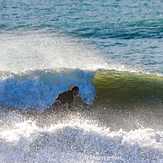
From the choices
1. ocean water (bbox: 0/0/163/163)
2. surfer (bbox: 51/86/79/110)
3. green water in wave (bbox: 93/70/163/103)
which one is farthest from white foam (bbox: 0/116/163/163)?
green water in wave (bbox: 93/70/163/103)

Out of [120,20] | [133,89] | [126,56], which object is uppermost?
[133,89]

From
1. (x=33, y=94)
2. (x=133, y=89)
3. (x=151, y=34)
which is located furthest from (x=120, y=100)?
(x=151, y=34)

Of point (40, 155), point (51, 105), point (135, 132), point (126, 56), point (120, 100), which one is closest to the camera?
point (40, 155)

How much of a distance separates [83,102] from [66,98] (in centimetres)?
42

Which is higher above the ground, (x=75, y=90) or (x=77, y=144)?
(x=77, y=144)

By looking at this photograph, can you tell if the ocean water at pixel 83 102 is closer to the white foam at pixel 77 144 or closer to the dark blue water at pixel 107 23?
the white foam at pixel 77 144

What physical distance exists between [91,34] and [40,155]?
55.6 feet

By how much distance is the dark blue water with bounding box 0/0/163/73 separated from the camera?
77.5 feet

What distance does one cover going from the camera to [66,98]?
48.3 feet

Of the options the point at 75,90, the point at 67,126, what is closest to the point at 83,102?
the point at 75,90

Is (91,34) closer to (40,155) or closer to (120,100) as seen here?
(120,100)

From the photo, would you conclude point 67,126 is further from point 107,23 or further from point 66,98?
point 107,23

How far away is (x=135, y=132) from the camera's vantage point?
525 inches

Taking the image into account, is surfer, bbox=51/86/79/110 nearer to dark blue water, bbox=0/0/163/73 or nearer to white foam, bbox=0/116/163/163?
white foam, bbox=0/116/163/163
